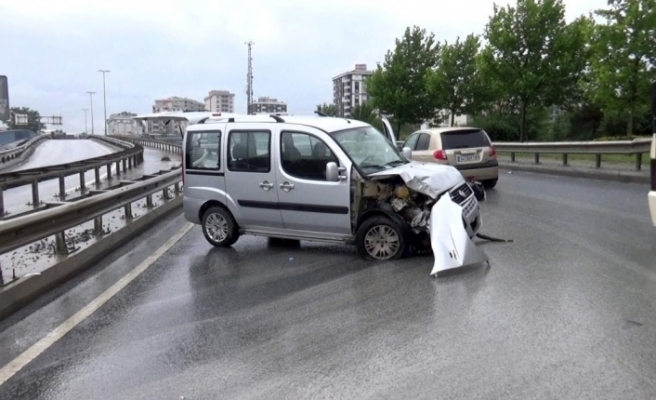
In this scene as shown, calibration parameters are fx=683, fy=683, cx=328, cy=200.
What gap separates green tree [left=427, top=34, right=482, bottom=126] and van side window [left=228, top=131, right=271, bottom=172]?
3197 cm

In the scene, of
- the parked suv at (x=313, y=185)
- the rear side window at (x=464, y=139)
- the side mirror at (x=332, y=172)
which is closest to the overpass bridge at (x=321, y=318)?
the parked suv at (x=313, y=185)

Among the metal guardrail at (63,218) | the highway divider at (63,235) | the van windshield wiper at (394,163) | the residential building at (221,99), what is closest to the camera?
the highway divider at (63,235)

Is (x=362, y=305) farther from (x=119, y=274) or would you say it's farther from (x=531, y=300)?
(x=119, y=274)

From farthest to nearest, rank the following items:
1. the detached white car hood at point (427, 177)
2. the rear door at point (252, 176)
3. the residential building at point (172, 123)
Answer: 1. the residential building at point (172, 123)
2. the rear door at point (252, 176)
3. the detached white car hood at point (427, 177)

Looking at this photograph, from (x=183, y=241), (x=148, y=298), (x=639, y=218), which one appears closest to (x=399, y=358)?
(x=148, y=298)

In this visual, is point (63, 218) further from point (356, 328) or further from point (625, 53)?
point (625, 53)

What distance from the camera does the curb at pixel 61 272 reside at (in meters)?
6.62

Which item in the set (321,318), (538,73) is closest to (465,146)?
(321,318)

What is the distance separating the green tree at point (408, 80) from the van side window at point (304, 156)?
37882 millimetres

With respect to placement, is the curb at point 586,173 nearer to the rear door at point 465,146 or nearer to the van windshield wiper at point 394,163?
the rear door at point 465,146

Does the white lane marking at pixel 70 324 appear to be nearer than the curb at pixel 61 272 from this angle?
Yes

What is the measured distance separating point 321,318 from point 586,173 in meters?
13.7

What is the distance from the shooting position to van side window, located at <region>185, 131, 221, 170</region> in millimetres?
9586

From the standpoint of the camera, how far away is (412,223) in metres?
8.12
